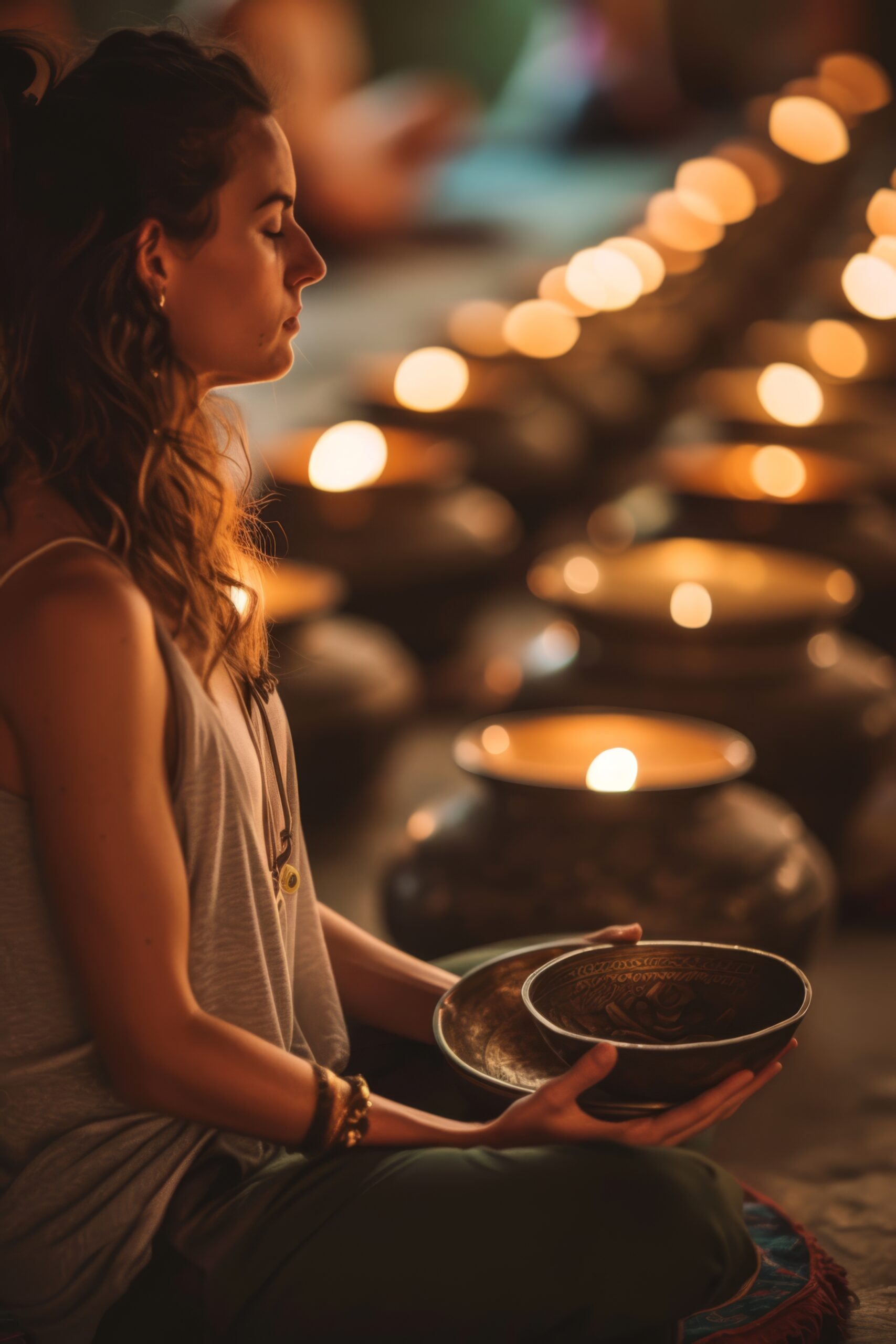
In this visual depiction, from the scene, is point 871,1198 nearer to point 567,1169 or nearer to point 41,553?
point 567,1169

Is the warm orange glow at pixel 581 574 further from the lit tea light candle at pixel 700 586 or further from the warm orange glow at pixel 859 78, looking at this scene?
the warm orange glow at pixel 859 78

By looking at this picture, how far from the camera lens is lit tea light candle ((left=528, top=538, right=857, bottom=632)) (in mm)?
2320

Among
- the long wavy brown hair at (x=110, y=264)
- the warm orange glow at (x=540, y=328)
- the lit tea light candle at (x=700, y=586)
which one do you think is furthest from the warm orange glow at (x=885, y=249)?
the long wavy brown hair at (x=110, y=264)

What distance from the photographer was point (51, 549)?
106cm

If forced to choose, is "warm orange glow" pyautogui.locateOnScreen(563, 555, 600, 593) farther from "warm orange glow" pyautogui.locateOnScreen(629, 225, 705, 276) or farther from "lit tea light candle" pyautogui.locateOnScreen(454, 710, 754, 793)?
"warm orange glow" pyautogui.locateOnScreen(629, 225, 705, 276)

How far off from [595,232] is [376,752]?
20.3ft

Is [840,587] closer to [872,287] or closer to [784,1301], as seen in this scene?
[784,1301]

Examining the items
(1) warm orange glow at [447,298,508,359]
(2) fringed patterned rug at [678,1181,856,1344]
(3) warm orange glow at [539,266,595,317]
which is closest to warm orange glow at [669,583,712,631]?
(2) fringed patterned rug at [678,1181,856,1344]

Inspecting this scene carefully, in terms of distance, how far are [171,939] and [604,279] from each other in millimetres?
5395

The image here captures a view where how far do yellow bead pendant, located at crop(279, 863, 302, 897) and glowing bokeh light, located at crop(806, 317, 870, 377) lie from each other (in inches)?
163

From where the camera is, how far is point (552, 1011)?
1.24 meters

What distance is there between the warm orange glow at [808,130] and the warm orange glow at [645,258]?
2.79 meters

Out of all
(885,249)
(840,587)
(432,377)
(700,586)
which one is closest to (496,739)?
(700,586)

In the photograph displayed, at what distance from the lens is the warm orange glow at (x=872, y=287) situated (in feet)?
18.0
